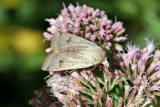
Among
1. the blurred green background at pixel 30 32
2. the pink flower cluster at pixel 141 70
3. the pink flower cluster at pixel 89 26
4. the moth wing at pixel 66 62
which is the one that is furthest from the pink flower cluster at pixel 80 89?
the blurred green background at pixel 30 32

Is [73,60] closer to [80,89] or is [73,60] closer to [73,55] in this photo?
[73,55]

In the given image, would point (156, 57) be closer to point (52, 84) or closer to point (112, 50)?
point (112, 50)

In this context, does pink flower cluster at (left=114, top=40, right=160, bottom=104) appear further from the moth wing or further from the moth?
the moth wing

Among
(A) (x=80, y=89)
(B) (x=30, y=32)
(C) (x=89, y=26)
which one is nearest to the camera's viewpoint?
(A) (x=80, y=89)

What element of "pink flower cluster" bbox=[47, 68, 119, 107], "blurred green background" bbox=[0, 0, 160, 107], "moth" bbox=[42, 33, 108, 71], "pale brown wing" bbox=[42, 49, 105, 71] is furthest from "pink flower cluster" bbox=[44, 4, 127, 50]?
"blurred green background" bbox=[0, 0, 160, 107]

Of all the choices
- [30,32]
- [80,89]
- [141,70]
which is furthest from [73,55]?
[30,32]

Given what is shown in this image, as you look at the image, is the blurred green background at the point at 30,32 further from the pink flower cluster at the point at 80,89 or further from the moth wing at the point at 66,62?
the moth wing at the point at 66,62

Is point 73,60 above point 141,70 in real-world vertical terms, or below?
above
